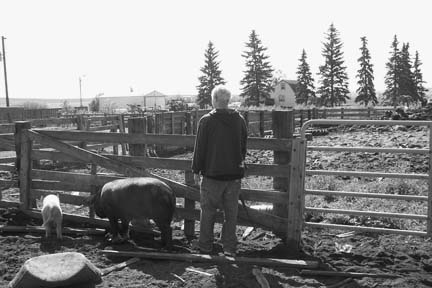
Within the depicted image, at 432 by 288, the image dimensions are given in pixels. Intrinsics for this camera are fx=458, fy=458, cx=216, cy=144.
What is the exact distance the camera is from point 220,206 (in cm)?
561

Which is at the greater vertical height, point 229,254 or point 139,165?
point 139,165

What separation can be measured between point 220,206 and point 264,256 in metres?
0.84

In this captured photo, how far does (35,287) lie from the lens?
4328 mm

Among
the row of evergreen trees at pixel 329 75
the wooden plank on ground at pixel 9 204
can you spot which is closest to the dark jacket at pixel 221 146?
the wooden plank on ground at pixel 9 204

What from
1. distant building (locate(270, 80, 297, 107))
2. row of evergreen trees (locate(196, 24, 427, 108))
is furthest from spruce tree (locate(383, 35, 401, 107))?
distant building (locate(270, 80, 297, 107))

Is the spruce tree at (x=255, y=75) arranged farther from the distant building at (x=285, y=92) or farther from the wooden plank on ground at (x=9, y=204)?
the wooden plank on ground at (x=9, y=204)

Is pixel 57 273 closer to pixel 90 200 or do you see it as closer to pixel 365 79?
pixel 90 200

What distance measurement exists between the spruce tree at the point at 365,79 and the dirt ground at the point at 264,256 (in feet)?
233

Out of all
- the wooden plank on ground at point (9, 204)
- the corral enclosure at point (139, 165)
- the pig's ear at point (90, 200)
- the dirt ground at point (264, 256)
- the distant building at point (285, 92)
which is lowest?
the dirt ground at point (264, 256)

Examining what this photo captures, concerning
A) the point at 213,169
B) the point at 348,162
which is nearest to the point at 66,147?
the point at 213,169

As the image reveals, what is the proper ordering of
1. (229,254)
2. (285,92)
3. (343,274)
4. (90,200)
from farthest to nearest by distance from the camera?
(285,92) → (90,200) → (229,254) → (343,274)

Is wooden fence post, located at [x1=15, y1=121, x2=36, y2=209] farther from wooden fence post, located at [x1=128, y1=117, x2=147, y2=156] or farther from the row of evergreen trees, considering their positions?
the row of evergreen trees

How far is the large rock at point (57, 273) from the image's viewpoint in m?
4.34

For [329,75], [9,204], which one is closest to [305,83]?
[329,75]
